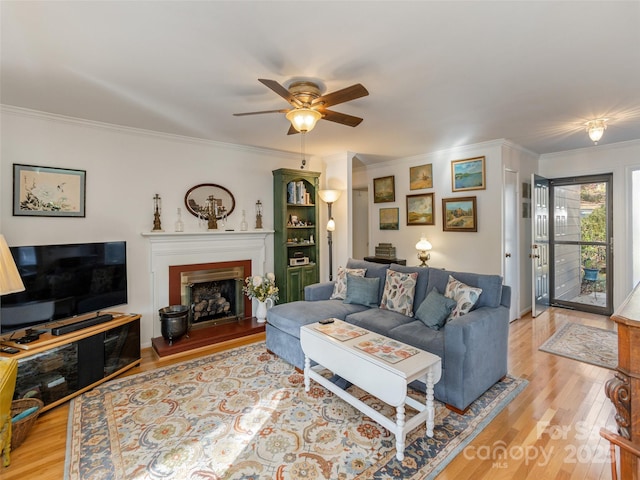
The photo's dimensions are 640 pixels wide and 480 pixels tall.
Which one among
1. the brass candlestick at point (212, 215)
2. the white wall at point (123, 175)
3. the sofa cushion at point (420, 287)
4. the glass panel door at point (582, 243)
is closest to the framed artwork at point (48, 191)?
the white wall at point (123, 175)

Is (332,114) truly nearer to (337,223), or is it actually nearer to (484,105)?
(484,105)

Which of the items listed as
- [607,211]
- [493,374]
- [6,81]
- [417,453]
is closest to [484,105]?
[493,374]

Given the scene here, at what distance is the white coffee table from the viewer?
1.83 metres

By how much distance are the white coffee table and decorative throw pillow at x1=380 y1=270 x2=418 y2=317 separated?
79 cm

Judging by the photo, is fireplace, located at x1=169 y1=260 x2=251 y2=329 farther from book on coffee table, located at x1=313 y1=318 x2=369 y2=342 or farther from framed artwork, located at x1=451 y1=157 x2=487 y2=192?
framed artwork, located at x1=451 y1=157 x2=487 y2=192

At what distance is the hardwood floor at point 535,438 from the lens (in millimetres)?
1739

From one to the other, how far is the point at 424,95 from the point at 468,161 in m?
2.09

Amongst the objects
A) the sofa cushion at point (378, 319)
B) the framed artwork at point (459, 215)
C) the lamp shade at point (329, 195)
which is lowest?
the sofa cushion at point (378, 319)

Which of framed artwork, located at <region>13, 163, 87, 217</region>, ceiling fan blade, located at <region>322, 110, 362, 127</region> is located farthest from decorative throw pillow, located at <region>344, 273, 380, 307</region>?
framed artwork, located at <region>13, 163, 87, 217</region>

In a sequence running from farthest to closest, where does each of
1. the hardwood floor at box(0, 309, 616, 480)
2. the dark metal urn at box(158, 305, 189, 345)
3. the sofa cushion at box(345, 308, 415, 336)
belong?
1. the dark metal urn at box(158, 305, 189, 345)
2. the sofa cushion at box(345, 308, 415, 336)
3. the hardwood floor at box(0, 309, 616, 480)

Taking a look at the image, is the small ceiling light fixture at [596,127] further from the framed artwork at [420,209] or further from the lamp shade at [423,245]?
the lamp shade at [423,245]

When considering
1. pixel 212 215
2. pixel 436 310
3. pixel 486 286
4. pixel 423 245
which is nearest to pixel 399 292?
pixel 436 310

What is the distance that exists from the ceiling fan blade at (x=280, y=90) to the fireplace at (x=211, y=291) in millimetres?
2551

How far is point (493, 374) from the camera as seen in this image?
8.42 feet
